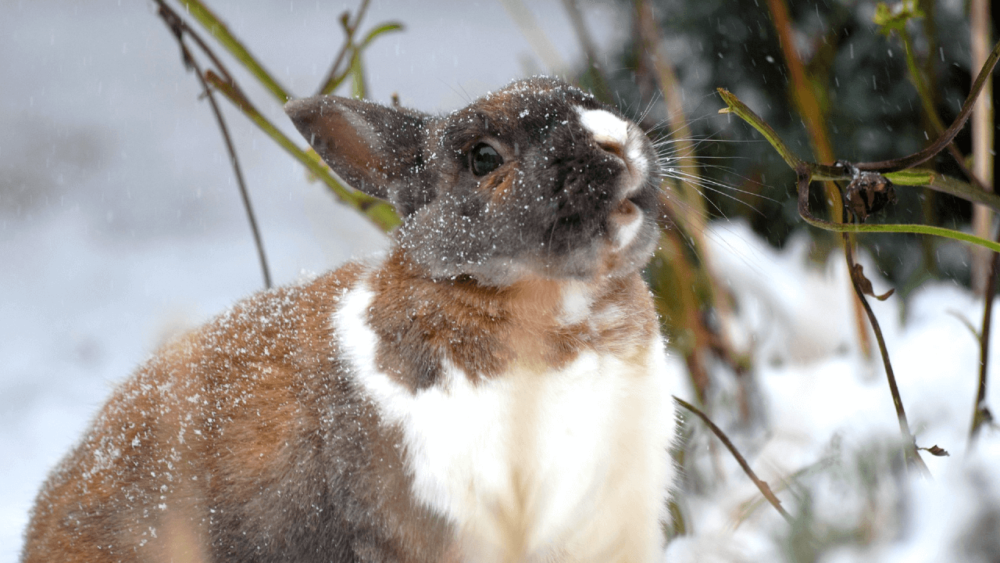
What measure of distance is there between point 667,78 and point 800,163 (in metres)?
1.14

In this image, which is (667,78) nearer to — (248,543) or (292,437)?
(292,437)

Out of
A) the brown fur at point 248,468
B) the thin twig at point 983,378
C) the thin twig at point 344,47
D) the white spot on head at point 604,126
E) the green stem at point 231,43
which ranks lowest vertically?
the brown fur at point 248,468

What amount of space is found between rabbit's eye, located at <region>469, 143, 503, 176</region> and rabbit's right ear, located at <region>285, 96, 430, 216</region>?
14 centimetres

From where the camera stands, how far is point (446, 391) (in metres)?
1.30

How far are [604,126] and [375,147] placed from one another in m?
0.42

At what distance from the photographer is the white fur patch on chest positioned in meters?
1.24

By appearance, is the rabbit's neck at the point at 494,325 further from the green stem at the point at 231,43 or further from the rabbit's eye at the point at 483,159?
the green stem at the point at 231,43

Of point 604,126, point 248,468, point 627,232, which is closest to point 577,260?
point 627,232

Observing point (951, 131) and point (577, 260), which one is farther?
point (577, 260)

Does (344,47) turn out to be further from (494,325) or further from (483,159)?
(494,325)

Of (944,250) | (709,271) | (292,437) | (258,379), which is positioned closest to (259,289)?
(258,379)

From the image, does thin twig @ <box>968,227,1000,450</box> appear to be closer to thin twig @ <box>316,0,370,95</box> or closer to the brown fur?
the brown fur

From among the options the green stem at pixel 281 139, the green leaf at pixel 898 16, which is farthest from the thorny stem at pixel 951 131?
the green stem at pixel 281 139

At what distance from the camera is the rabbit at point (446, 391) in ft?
4.14
